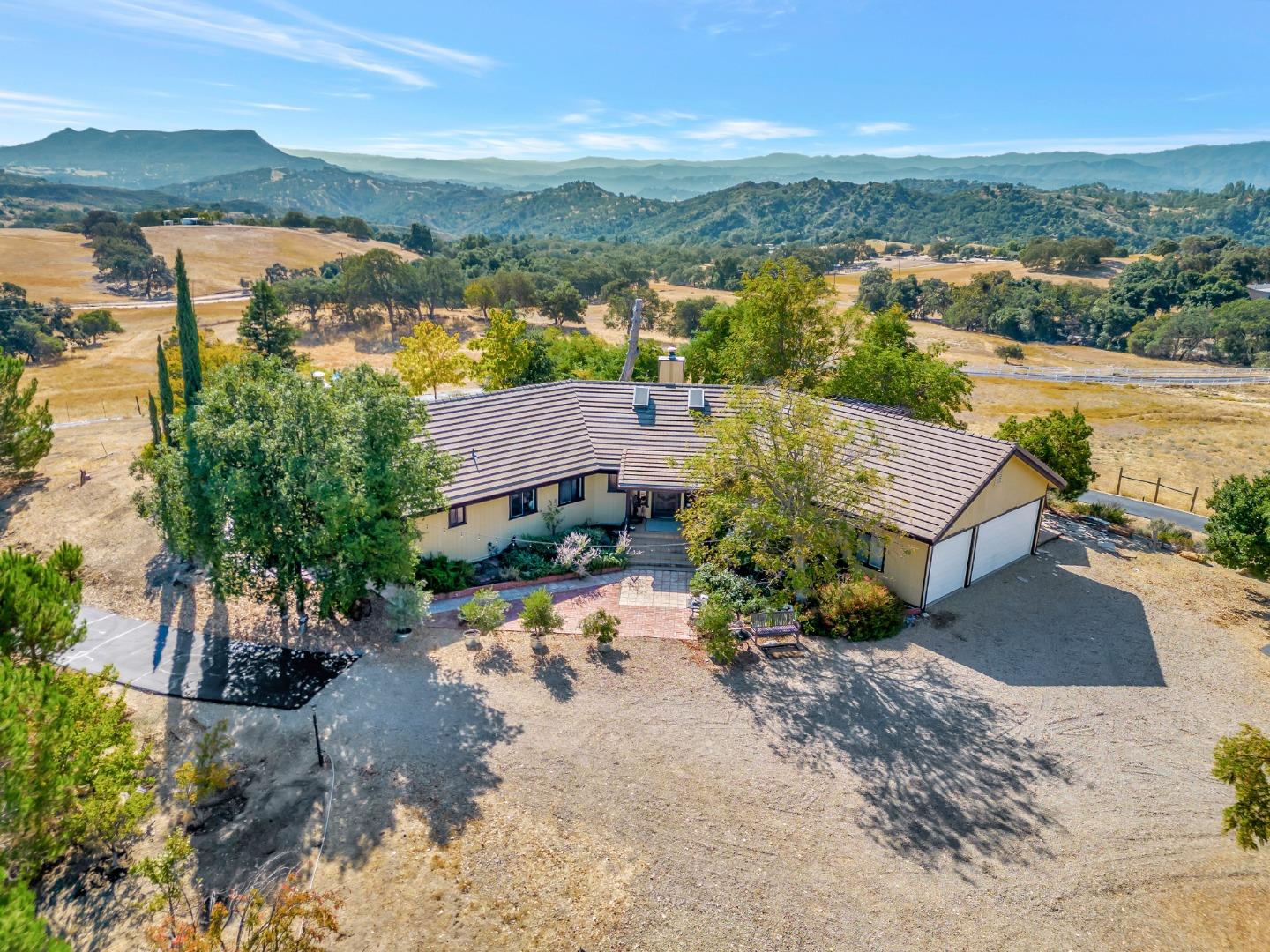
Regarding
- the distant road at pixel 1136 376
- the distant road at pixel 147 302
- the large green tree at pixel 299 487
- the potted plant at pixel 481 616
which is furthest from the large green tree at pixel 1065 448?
the distant road at pixel 147 302

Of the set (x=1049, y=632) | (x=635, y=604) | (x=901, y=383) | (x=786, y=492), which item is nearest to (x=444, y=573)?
(x=635, y=604)

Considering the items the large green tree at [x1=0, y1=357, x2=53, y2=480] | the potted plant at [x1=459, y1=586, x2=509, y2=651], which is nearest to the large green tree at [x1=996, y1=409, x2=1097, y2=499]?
the potted plant at [x1=459, y1=586, x2=509, y2=651]

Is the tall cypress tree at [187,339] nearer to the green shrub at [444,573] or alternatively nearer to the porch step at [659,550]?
the green shrub at [444,573]

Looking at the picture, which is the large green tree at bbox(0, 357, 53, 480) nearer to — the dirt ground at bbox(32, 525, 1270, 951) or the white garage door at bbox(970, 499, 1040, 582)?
the dirt ground at bbox(32, 525, 1270, 951)

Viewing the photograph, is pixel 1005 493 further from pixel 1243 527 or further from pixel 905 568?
pixel 1243 527

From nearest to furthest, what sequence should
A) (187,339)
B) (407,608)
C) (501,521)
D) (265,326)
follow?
(407,608), (501,521), (187,339), (265,326)

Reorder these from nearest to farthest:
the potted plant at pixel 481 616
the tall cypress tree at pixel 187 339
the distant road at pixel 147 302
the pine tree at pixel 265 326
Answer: the potted plant at pixel 481 616
the tall cypress tree at pixel 187 339
the pine tree at pixel 265 326
the distant road at pixel 147 302

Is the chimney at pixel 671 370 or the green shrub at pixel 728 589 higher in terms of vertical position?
the chimney at pixel 671 370
